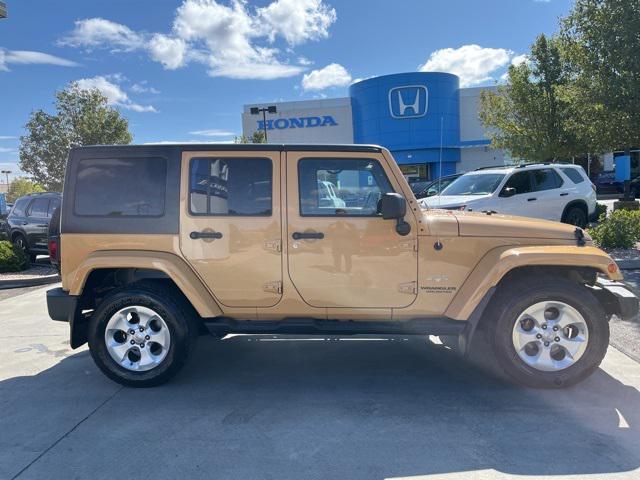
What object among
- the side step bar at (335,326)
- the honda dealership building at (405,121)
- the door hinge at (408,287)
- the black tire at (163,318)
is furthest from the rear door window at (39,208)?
the honda dealership building at (405,121)

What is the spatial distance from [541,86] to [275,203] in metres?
16.3

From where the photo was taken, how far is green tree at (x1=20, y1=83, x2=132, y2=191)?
23.4 metres

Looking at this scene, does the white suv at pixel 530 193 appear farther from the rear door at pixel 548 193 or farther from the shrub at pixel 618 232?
the shrub at pixel 618 232

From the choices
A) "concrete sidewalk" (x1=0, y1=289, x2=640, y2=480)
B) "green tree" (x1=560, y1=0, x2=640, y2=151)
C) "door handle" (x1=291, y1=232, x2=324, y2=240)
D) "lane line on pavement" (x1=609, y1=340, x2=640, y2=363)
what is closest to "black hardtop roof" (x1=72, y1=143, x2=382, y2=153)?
"door handle" (x1=291, y1=232, x2=324, y2=240)

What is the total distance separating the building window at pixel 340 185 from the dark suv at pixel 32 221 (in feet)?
28.9

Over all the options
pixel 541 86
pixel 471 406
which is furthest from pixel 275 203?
pixel 541 86

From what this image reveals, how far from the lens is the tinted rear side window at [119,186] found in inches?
156

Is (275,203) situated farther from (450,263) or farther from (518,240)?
(518,240)

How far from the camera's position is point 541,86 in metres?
17.0

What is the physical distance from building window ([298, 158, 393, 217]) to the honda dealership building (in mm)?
29604

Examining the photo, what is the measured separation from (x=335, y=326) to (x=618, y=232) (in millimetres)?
7588

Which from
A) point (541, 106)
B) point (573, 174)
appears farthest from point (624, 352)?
point (541, 106)

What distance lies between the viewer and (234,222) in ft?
12.7

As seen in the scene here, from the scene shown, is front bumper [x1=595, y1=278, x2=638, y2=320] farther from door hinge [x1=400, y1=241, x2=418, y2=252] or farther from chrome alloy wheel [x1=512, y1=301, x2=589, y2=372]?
door hinge [x1=400, y1=241, x2=418, y2=252]
